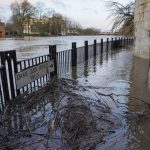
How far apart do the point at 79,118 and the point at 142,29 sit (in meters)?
10.9

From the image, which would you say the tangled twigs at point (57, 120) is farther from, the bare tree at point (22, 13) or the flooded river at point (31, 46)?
the bare tree at point (22, 13)

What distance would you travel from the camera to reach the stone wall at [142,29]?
13703mm

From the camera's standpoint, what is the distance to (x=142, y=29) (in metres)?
14.6

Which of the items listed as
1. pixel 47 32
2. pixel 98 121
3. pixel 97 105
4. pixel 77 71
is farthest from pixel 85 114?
pixel 47 32

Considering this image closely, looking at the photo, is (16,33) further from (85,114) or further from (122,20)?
(85,114)

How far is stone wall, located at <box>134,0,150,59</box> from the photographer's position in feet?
45.0

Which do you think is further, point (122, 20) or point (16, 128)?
point (122, 20)

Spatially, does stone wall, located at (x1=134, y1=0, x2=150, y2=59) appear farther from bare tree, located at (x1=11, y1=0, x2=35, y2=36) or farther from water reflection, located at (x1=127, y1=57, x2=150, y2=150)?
bare tree, located at (x1=11, y1=0, x2=35, y2=36)

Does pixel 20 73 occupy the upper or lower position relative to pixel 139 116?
upper

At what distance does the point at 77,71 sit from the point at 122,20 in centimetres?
2653

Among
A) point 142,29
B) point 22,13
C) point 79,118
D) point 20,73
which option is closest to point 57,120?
point 79,118

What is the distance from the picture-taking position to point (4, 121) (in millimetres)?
4984

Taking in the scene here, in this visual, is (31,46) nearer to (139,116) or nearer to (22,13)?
(139,116)

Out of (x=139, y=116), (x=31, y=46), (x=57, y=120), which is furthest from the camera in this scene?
(x=31, y=46)
